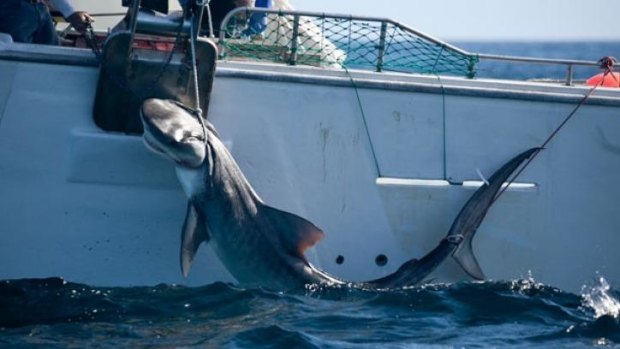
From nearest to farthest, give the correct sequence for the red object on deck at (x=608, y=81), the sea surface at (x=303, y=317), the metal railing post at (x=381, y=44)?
the sea surface at (x=303, y=317)
the metal railing post at (x=381, y=44)
the red object on deck at (x=608, y=81)

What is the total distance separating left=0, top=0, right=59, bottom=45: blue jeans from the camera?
7555mm

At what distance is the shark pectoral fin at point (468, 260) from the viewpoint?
7598 millimetres

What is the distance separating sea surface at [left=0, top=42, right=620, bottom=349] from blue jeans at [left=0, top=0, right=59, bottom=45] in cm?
148

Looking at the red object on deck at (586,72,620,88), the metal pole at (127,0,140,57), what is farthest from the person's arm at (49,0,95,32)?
the red object on deck at (586,72,620,88)

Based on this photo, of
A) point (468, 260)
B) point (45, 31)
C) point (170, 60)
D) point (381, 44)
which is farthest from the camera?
point (45, 31)

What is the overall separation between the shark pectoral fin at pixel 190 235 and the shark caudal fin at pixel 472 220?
1512mm

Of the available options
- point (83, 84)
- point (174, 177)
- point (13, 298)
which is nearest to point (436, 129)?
point (174, 177)

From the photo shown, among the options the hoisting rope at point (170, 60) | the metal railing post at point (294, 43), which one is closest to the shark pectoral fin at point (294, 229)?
the hoisting rope at point (170, 60)

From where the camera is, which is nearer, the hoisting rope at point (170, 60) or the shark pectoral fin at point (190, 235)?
the shark pectoral fin at point (190, 235)

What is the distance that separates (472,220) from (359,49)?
1273mm

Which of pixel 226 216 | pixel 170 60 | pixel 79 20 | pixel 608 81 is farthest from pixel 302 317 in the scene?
pixel 608 81

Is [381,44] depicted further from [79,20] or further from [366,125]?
[79,20]

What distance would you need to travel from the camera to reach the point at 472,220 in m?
7.60

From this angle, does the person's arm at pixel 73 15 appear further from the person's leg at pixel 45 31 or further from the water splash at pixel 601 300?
the water splash at pixel 601 300
